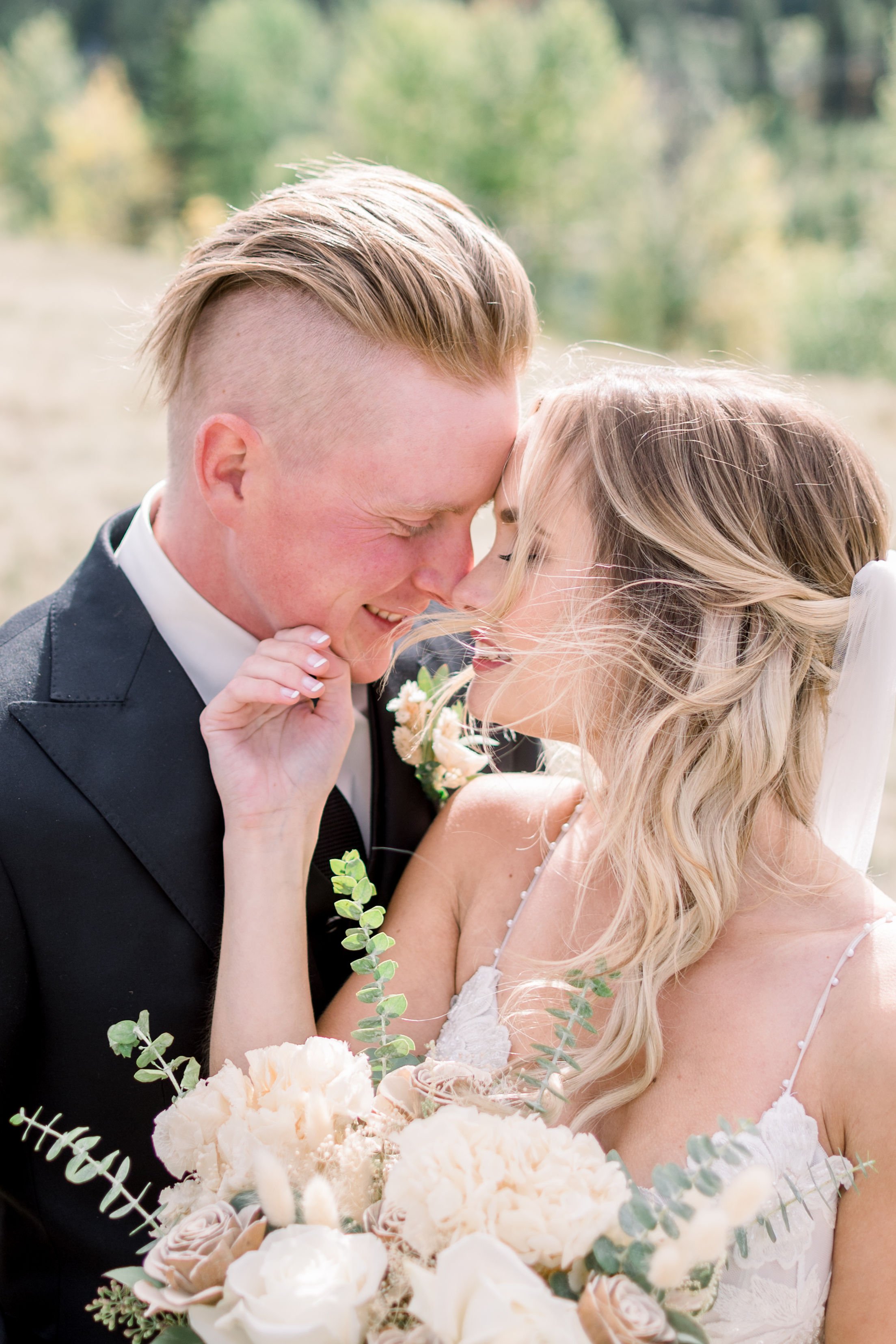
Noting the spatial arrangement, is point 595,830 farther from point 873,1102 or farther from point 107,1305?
point 107,1305

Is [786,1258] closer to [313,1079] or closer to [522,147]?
[313,1079]

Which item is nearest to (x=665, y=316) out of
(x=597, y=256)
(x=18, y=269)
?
(x=597, y=256)

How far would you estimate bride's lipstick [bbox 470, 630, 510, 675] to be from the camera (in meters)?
2.53

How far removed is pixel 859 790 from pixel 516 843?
0.84 metres

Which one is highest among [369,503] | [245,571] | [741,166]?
[741,166]

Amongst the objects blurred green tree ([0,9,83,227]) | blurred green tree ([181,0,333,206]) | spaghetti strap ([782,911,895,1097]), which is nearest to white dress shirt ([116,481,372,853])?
spaghetti strap ([782,911,895,1097])

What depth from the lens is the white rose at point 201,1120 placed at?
1.63m

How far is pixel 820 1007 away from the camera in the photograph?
2.10 meters

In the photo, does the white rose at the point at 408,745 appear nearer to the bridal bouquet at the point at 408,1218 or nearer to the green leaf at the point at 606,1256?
the bridal bouquet at the point at 408,1218

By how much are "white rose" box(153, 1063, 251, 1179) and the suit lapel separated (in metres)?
0.77

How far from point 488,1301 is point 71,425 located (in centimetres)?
1365

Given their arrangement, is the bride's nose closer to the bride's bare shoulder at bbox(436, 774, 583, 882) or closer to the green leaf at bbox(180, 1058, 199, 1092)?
the bride's bare shoulder at bbox(436, 774, 583, 882)

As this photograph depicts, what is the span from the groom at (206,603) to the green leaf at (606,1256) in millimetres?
1293

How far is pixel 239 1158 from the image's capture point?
1.56 m
